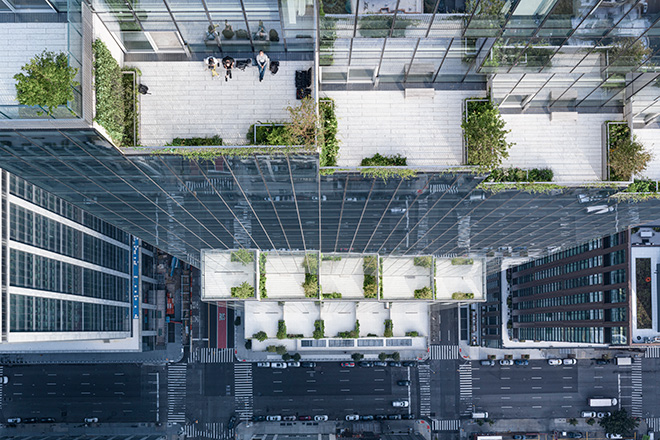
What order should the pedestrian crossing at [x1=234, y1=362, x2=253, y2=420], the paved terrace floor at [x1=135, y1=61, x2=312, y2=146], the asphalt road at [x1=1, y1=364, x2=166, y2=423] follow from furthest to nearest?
1. the pedestrian crossing at [x1=234, y1=362, x2=253, y2=420]
2. the asphalt road at [x1=1, y1=364, x2=166, y2=423]
3. the paved terrace floor at [x1=135, y1=61, x2=312, y2=146]

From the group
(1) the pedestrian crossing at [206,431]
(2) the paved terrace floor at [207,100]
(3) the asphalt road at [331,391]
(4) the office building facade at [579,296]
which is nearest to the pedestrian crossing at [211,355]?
(3) the asphalt road at [331,391]

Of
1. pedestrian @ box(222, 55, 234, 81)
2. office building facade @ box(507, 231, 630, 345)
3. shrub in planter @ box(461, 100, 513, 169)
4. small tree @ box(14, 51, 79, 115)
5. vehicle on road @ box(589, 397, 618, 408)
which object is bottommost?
vehicle on road @ box(589, 397, 618, 408)

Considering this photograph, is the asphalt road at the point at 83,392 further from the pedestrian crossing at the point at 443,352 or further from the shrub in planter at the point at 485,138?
the shrub in planter at the point at 485,138

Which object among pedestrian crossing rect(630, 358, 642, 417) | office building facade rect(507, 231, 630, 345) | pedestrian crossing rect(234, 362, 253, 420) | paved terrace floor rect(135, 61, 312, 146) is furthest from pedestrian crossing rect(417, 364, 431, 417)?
paved terrace floor rect(135, 61, 312, 146)

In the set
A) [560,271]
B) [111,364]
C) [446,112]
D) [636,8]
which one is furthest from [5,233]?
[560,271]

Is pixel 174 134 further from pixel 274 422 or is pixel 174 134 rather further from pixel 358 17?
pixel 274 422

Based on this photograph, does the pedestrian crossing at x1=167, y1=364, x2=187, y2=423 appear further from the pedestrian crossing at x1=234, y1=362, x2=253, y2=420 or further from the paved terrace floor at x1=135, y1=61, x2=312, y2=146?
the paved terrace floor at x1=135, y1=61, x2=312, y2=146

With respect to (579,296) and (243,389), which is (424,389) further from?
(243,389)

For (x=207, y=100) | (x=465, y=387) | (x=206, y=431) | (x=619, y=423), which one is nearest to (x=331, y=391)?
(x=206, y=431)
